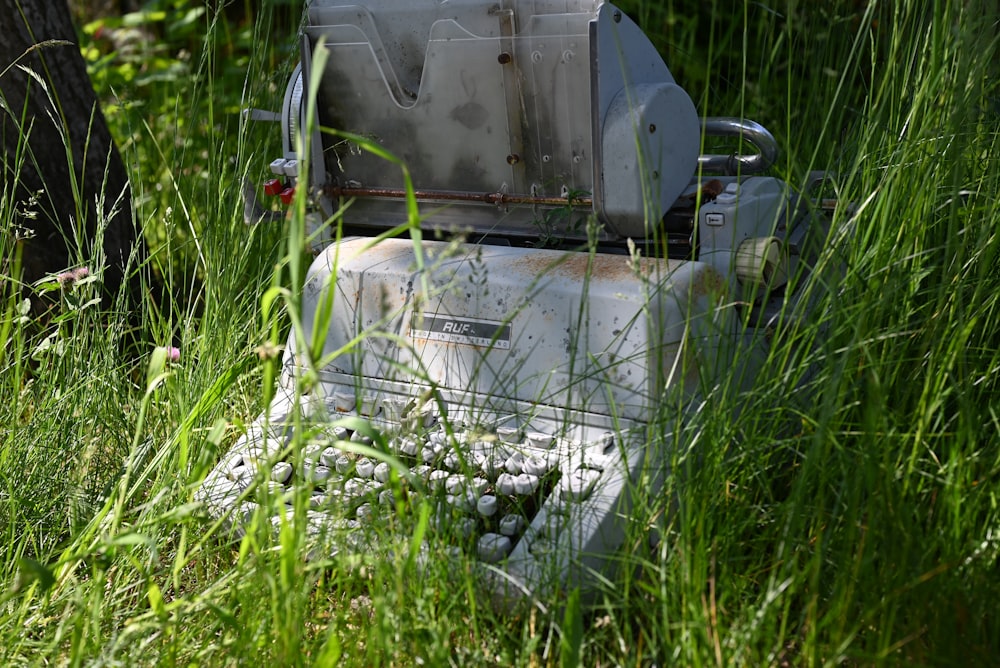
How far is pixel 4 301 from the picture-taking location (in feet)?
8.84

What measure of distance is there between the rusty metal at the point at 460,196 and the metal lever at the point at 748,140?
342 mm

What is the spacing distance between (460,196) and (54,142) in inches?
54.3

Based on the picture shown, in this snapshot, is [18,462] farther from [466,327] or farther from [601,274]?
[601,274]

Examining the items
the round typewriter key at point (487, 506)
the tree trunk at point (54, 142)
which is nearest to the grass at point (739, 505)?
the round typewriter key at point (487, 506)

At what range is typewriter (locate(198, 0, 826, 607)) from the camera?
70.2 inches

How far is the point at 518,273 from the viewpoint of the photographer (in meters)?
2.13

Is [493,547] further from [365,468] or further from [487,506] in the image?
[365,468]

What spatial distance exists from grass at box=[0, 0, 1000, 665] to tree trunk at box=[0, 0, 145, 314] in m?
0.73

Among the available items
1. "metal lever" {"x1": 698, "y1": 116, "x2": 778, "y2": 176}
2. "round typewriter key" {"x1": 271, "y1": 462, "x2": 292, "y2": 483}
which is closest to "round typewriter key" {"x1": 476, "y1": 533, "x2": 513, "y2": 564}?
"round typewriter key" {"x1": 271, "y1": 462, "x2": 292, "y2": 483}

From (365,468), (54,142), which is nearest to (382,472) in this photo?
(365,468)

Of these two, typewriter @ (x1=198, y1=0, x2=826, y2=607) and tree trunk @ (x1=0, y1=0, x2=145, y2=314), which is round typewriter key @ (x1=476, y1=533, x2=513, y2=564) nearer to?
typewriter @ (x1=198, y1=0, x2=826, y2=607)

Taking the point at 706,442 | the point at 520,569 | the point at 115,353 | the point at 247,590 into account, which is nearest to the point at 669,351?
the point at 706,442

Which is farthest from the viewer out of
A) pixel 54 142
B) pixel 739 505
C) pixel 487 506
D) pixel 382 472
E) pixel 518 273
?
pixel 54 142

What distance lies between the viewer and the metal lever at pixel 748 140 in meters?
2.30
